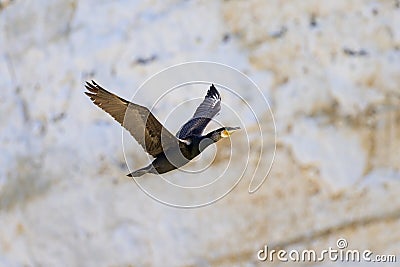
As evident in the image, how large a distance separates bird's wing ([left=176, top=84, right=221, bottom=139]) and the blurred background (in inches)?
9.6

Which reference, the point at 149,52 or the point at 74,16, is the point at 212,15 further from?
the point at 74,16

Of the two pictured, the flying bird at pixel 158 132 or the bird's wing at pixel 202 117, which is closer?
the flying bird at pixel 158 132

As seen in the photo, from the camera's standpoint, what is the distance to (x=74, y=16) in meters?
1.91

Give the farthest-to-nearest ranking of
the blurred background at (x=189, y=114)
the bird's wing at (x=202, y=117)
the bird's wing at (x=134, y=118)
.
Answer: the blurred background at (x=189, y=114) → the bird's wing at (x=202, y=117) → the bird's wing at (x=134, y=118)

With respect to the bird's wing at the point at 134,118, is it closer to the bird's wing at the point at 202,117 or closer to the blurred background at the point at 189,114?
the bird's wing at the point at 202,117

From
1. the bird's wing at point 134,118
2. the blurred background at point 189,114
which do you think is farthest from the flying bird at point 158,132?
the blurred background at point 189,114

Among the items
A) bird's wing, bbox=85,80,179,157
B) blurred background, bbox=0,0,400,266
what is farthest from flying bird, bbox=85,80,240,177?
blurred background, bbox=0,0,400,266

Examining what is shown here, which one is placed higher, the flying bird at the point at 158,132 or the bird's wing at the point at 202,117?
the bird's wing at the point at 202,117

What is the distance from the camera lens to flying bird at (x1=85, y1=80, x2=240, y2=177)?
1323 mm

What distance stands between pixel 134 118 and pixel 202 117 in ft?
0.65

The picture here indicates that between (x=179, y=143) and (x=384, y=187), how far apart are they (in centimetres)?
52

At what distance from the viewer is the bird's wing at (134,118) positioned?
51.8 inches

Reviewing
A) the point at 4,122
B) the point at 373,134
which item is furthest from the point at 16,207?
the point at 373,134

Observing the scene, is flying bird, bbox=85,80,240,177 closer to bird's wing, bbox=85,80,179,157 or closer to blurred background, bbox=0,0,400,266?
bird's wing, bbox=85,80,179,157
